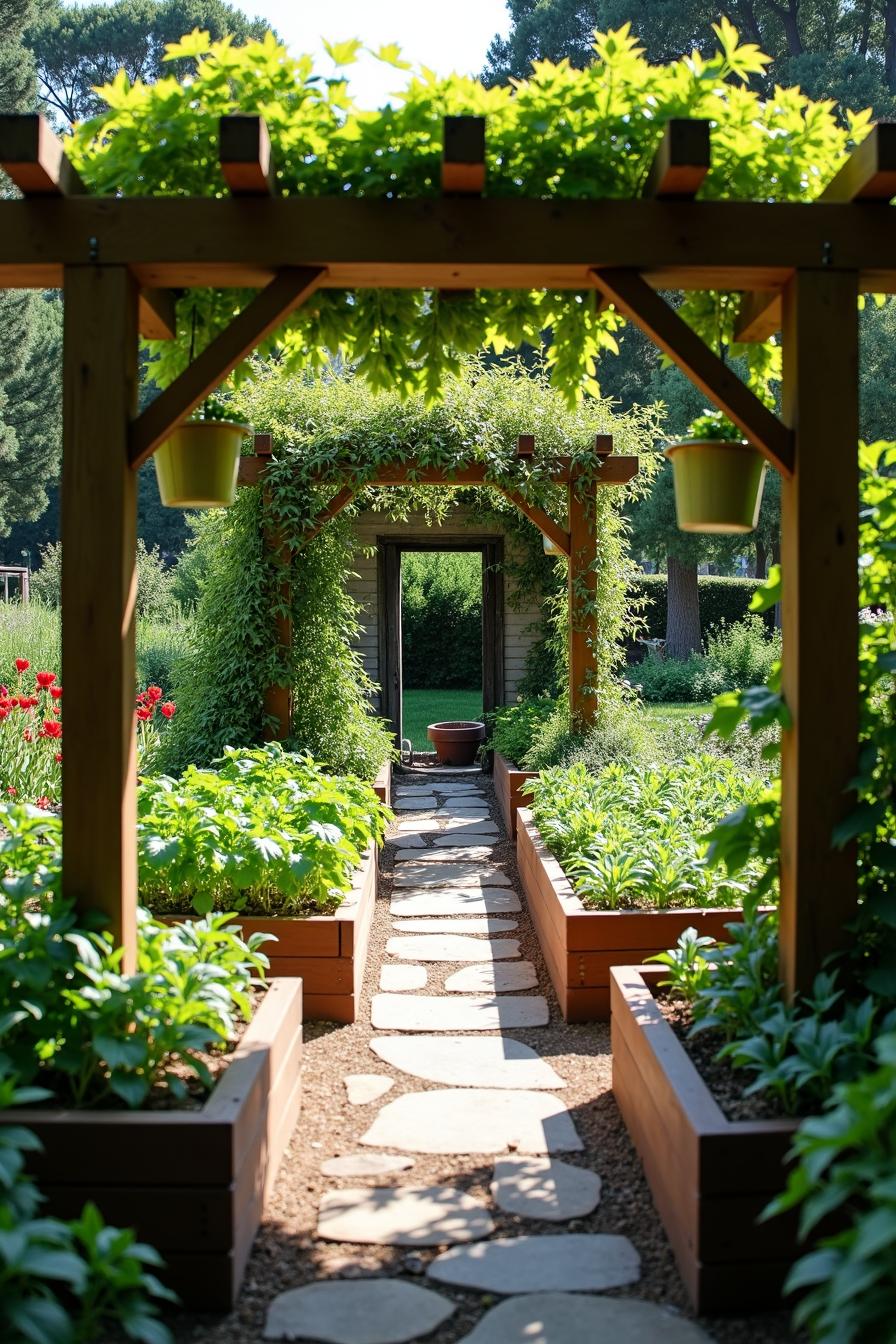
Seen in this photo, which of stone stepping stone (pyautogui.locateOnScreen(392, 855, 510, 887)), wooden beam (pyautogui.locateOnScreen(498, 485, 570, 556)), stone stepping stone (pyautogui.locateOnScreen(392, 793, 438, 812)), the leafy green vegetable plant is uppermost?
wooden beam (pyautogui.locateOnScreen(498, 485, 570, 556))

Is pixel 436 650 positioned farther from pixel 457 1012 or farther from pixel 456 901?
pixel 457 1012

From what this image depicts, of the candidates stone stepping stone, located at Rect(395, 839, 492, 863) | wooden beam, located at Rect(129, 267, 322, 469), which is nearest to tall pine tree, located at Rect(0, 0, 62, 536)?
stone stepping stone, located at Rect(395, 839, 492, 863)

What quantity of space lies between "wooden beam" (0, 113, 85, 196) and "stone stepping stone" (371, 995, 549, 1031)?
9.93 feet

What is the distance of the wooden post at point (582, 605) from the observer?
7848mm

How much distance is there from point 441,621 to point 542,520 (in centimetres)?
1000

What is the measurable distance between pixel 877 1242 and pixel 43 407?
887 inches

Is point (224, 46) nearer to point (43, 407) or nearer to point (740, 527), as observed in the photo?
point (740, 527)

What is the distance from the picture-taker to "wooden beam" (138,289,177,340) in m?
3.00

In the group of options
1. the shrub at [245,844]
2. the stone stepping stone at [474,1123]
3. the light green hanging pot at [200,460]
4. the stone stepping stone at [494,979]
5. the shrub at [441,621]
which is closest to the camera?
the light green hanging pot at [200,460]

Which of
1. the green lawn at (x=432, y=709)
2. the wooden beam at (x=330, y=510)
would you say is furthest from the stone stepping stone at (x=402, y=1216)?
the green lawn at (x=432, y=709)

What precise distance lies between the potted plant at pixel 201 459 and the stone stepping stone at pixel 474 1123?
1.89 m

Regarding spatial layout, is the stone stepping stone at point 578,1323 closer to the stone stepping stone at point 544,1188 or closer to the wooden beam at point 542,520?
the stone stepping stone at point 544,1188

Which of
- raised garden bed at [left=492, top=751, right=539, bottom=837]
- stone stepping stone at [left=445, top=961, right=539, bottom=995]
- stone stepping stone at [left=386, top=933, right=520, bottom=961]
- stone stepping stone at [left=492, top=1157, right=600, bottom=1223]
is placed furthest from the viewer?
raised garden bed at [left=492, top=751, right=539, bottom=837]

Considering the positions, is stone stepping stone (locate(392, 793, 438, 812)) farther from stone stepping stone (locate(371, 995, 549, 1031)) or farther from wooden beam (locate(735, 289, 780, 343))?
wooden beam (locate(735, 289, 780, 343))
